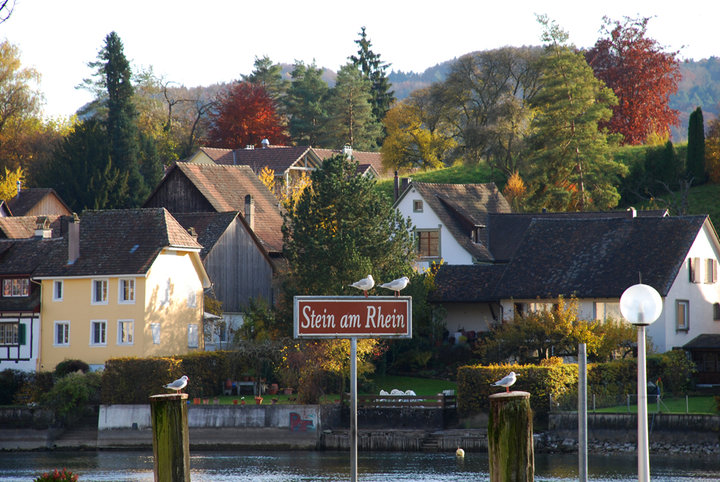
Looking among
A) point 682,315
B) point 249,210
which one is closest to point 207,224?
point 249,210

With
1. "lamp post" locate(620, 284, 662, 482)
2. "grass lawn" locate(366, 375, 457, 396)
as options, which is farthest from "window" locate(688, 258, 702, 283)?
"lamp post" locate(620, 284, 662, 482)

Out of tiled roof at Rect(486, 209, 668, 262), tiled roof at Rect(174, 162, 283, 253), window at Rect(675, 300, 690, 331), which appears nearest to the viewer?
window at Rect(675, 300, 690, 331)

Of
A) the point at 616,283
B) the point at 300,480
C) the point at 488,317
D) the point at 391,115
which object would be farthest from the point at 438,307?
the point at 391,115

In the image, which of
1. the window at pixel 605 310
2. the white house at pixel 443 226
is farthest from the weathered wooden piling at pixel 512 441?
the white house at pixel 443 226

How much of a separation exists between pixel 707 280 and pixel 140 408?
28070 mm

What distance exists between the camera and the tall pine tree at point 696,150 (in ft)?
271

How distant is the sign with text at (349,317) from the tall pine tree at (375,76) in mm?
107690

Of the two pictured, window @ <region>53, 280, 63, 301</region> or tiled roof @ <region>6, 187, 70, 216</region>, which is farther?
tiled roof @ <region>6, 187, 70, 216</region>

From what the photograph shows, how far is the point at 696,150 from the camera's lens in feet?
272

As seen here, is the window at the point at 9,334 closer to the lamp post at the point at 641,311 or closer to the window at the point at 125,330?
the window at the point at 125,330

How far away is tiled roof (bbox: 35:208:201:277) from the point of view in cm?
5647

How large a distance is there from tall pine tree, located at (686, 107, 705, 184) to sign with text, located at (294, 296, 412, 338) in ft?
235

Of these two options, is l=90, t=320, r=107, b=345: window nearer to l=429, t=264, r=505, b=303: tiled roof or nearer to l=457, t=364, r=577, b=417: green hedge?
l=429, t=264, r=505, b=303: tiled roof

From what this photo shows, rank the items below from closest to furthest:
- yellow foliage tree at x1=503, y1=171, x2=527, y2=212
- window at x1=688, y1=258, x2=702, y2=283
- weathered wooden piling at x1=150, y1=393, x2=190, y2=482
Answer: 1. weathered wooden piling at x1=150, y1=393, x2=190, y2=482
2. window at x1=688, y1=258, x2=702, y2=283
3. yellow foliage tree at x1=503, y1=171, x2=527, y2=212
